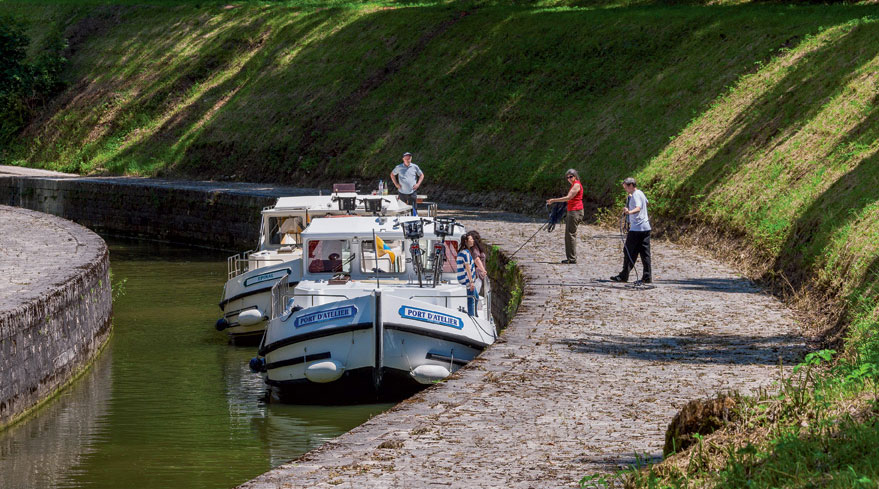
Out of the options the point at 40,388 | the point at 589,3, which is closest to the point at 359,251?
the point at 40,388

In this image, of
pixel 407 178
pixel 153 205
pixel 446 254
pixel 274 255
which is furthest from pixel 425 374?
pixel 153 205

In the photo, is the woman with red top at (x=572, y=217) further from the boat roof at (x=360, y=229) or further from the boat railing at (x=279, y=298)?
the boat railing at (x=279, y=298)

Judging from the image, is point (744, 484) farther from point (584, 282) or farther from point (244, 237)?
point (244, 237)

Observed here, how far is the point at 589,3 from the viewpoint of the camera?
45.4 metres

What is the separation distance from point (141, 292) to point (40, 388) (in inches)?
489

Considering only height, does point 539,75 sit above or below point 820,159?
above

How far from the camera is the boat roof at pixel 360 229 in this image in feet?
59.0

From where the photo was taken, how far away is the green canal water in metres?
13.2

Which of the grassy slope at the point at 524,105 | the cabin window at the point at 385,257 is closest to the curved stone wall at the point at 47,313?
the cabin window at the point at 385,257

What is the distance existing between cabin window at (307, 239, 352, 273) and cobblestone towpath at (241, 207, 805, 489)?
2.79 metres

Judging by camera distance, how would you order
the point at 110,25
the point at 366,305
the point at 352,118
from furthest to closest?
the point at 110,25, the point at 352,118, the point at 366,305

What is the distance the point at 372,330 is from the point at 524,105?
23795 millimetres

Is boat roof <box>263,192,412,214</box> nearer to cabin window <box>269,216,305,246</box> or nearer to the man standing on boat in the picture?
cabin window <box>269,216,305,246</box>

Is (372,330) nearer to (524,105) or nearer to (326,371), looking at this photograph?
(326,371)
